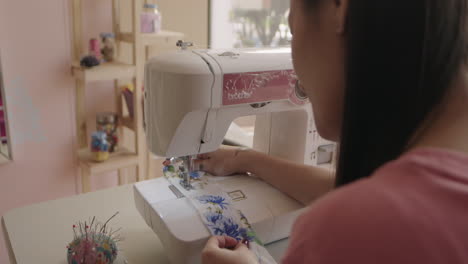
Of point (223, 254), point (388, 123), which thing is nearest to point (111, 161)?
point (223, 254)

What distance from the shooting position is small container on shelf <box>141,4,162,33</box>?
6.31ft

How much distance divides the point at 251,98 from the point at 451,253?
59 centimetres

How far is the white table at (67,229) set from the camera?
0.93 m

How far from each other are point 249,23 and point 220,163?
1593 mm

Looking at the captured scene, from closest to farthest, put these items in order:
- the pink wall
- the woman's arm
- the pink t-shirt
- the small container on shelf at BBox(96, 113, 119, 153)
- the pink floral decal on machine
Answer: the pink t-shirt
the pink floral decal on machine
the woman's arm
the pink wall
the small container on shelf at BBox(96, 113, 119, 153)

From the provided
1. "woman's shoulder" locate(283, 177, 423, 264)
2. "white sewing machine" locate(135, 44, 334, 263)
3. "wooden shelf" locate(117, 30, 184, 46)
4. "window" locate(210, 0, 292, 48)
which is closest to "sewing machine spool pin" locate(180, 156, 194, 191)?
"white sewing machine" locate(135, 44, 334, 263)

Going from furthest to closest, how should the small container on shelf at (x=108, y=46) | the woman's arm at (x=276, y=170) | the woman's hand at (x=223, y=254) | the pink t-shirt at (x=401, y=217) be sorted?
the small container on shelf at (x=108, y=46) < the woman's arm at (x=276, y=170) < the woman's hand at (x=223, y=254) < the pink t-shirt at (x=401, y=217)

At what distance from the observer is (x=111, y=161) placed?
1.95 metres

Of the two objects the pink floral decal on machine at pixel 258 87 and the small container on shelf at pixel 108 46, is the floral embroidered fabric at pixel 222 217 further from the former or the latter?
the small container on shelf at pixel 108 46

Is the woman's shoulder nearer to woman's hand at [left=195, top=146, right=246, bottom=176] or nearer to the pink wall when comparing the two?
woman's hand at [left=195, top=146, right=246, bottom=176]

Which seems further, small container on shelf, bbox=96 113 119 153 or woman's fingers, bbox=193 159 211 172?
small container on shelf, bbox=96 113 119 153

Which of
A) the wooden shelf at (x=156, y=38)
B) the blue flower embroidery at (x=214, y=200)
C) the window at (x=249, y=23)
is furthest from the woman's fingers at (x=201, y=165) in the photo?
the window at (x=249, y=23)

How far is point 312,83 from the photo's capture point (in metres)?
0.60

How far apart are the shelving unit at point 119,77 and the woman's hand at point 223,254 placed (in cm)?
117
